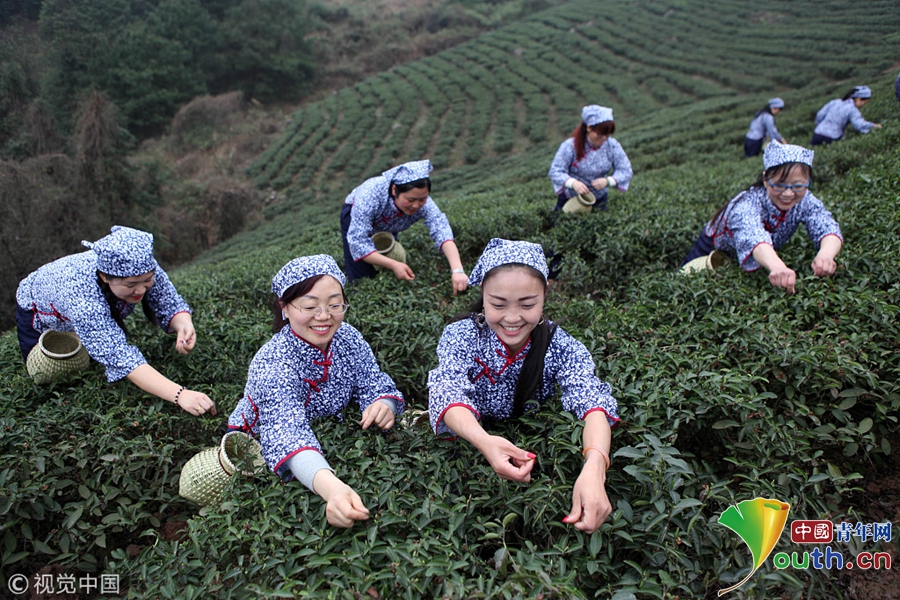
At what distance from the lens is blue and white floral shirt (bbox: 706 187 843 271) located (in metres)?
3.13

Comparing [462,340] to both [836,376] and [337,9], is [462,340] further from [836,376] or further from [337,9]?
[337,9]

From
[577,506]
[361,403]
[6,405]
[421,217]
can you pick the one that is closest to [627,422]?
[577,506]

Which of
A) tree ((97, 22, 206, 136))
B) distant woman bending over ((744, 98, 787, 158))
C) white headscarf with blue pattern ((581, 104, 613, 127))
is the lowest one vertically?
white headscarf with blue pattern ((581, 104, 613, 127))

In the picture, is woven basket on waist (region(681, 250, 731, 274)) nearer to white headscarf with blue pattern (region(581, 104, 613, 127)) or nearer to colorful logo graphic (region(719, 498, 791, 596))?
white headscarf with blue pattern (region(581, 104, 613, 127))

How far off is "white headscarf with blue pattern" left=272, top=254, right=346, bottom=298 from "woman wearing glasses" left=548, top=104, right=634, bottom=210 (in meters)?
3.10

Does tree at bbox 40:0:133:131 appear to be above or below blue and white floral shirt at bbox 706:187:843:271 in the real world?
above

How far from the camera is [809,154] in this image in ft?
9.89

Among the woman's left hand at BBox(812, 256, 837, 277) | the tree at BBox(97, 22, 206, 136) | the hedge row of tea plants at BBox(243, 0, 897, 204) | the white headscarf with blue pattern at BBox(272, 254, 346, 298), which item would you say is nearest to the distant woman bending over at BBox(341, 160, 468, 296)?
the white headscarf with blue pattern at BBox(272, 254, 346, 298)

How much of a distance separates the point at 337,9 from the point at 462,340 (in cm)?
4279

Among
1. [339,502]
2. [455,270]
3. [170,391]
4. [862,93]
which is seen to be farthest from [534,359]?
[862,93]

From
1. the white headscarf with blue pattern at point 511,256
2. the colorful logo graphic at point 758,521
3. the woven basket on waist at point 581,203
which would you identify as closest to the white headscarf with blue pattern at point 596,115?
the woven basket on waist at point 581,203

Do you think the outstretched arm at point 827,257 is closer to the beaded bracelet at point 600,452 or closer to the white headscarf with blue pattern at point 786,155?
the white headscarf with blue pattern at point 786,155

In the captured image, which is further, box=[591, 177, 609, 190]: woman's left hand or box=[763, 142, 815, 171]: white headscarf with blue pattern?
box=[591, 177, 609, 190]: woman's left hand

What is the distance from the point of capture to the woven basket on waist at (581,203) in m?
4.93
